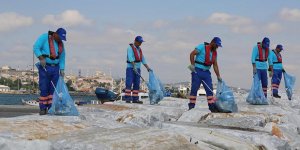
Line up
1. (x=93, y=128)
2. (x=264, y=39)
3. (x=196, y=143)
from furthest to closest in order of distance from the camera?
(x=264, y=39), (x=93, y=128), (x=196, y=143)

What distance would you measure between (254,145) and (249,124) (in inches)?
80.4

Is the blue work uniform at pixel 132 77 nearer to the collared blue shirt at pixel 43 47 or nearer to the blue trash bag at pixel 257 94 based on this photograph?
the blue trash bag at pixel 257 94

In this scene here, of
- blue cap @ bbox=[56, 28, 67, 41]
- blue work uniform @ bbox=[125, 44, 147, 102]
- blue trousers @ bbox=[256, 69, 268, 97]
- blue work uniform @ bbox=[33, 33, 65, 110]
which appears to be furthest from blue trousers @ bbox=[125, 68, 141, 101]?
blue cap @ bbox=[56, 28, 67, 41]

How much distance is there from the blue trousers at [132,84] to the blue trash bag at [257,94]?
263cm

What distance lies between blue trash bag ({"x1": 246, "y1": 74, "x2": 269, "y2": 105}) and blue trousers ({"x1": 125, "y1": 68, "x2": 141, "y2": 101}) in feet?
8.64

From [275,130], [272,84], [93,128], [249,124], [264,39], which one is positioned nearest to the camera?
[93,128]

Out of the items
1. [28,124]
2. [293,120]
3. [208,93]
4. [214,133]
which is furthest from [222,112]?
[28,124]

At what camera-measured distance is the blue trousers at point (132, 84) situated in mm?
11430

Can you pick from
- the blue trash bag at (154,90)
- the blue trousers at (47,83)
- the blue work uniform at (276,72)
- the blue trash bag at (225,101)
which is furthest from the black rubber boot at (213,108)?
the blue work uniform at (276,72)

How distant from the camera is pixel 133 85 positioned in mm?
11617

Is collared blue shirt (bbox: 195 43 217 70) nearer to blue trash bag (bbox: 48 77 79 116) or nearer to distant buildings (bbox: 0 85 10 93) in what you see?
blue trash bag (bbox: 48 77 79 116)

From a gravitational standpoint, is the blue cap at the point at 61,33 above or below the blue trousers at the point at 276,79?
above

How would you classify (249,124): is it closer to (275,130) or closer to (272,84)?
(275,130)

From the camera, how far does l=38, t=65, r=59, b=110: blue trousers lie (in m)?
7.54
